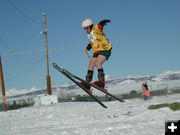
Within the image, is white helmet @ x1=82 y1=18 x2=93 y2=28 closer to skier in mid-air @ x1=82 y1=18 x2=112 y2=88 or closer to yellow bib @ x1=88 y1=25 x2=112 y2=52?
skier in mid-air @ x1=82 y1=18 x2=112 y2=88

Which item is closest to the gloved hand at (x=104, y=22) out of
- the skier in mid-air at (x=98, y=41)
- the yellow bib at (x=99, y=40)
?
the skier in mid-air at (x=98, y=41)

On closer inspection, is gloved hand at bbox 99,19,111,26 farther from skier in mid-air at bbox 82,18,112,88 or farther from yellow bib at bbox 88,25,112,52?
yellow bib at bbox 88,25,112,52

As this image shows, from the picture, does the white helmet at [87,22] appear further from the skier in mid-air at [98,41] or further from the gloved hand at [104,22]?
the gloved hand at [104,22]

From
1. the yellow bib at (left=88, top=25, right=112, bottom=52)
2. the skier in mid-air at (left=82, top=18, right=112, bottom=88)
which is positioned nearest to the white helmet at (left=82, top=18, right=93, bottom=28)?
the skier in mid-air at (left=82, top=18, right=112, bottom=88)

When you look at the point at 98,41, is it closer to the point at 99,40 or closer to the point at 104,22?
the point at 99,40

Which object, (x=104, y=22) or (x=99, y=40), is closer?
(x=104, y=22)

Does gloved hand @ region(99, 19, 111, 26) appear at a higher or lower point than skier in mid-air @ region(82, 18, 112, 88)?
higher

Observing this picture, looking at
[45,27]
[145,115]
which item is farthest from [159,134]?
[45,27]

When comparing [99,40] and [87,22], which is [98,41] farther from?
[87,22]

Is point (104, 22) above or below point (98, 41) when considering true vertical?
above

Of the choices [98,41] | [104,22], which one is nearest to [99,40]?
[98,41]

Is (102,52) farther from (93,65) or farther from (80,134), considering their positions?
(80,134)

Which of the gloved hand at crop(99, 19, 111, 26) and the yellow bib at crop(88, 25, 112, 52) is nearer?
the gloved hand at crop(99, 19, 111, 26)

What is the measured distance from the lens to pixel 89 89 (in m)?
11.4
